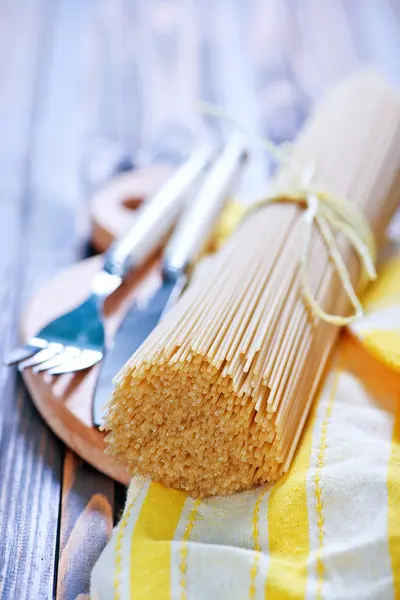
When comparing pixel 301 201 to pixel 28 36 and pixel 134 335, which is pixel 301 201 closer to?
pixel 134 335

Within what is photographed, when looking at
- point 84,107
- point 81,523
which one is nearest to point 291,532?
point 81,523

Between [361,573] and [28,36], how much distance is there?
2.99ft

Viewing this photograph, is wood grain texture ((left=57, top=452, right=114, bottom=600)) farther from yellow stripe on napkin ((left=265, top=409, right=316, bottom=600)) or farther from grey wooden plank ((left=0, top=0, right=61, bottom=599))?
yellow stripe on napkin ((left=265, top=409, right=316, bottom=600))

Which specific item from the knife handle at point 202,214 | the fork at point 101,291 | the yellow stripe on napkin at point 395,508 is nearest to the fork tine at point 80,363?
the fork at point 101,291

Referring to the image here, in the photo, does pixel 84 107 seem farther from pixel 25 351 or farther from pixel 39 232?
pixel 25 351

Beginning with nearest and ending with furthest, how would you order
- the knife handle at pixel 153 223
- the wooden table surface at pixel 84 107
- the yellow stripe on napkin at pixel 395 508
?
the yellow stripe on napkin at pixel 395 508 → the wooden table surface at pixel 84 107 → the knife handle at pixel 153 223

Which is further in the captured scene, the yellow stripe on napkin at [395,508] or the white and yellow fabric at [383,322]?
the white and yellow fabric at [383,322]

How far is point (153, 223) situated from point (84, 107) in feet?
1.16

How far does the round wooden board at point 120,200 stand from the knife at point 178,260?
59mm

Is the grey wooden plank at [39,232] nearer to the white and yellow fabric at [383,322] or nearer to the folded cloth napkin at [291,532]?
the folded cloth napkin at [291,532]

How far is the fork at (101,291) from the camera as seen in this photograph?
0.54m

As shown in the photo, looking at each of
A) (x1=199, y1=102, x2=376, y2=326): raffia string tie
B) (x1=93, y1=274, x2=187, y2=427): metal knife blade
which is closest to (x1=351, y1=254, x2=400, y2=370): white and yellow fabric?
(x1=199, y1=102, x2=376, y2=326): raffia string tie

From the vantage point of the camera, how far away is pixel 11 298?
26.3 inches

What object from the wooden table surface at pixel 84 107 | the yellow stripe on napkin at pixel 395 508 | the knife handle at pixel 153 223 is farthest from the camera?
the knife handle at pixel 153 223
